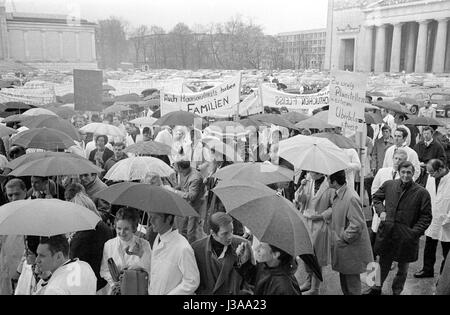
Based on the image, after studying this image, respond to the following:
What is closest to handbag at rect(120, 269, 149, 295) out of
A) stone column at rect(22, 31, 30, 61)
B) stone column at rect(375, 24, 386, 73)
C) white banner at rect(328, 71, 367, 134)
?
white banner at rect(328, 71, 367, 134)

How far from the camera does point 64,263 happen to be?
3121 mm

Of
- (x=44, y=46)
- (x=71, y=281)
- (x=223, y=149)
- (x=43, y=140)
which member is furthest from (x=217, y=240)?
(x=44, y=46)

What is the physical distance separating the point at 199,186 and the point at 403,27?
5793 cm

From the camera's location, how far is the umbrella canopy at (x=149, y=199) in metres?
3.52

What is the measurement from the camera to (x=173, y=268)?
3.36m

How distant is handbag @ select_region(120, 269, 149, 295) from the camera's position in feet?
10.8

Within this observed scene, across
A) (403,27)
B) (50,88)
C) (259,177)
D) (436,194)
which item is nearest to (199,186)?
(259,177)

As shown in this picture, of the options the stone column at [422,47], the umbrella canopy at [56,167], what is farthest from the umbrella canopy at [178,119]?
the stone column at [422,47]

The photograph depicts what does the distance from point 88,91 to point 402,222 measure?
647 centimetres

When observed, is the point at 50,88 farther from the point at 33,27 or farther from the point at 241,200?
the point at 33,27

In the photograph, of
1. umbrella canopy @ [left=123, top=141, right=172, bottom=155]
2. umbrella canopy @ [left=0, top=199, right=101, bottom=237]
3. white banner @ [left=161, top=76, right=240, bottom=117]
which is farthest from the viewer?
white banner @ [left=161, top=76, right=240, bottom=117]

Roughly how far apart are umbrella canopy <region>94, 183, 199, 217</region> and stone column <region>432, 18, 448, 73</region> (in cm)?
5180

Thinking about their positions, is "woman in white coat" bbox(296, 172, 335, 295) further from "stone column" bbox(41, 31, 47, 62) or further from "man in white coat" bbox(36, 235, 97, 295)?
"stone column" bbox(41, 31, 47, 62)

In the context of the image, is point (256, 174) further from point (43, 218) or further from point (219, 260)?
point (43, 218)
